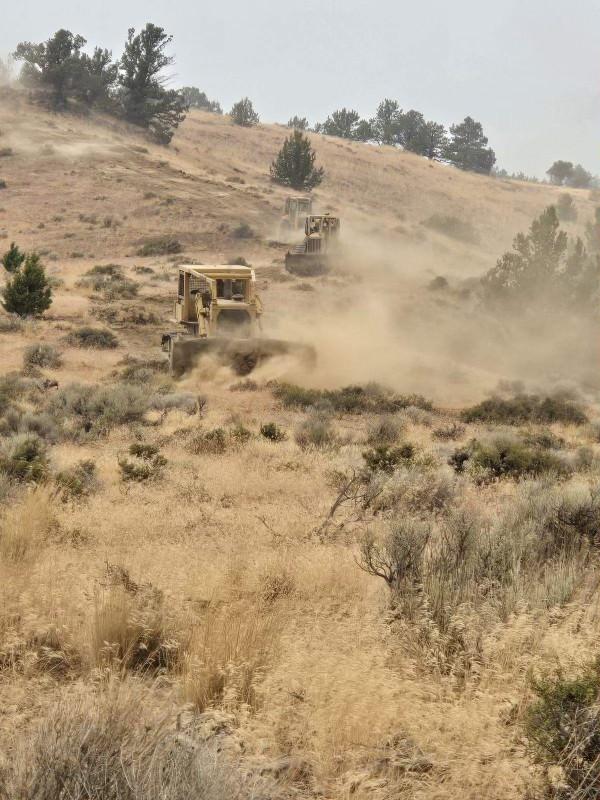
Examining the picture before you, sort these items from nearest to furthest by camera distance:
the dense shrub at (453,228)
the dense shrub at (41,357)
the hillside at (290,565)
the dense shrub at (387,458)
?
the hillside at (290,565) < the dense shrub at (387,458) < the dense shrub at (41,357) < the dense shrub at (453,228)

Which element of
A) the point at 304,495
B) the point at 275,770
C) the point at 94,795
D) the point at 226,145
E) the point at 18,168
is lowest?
the point at 304,495

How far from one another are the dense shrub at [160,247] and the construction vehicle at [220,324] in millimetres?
23634

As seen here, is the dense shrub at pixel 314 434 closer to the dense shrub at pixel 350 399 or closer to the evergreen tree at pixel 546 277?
the dense shrub at pixel 350 399

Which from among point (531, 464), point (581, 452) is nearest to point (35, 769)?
point (531, 464)

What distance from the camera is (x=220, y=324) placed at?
73.6ft

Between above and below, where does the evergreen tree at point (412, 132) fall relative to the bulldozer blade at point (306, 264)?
above

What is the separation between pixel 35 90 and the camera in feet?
246

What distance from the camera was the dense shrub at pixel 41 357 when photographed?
2339cm

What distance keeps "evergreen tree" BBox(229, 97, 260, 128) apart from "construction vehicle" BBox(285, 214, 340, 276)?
66.4 meters

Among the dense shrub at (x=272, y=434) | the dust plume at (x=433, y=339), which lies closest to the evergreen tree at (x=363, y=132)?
the dust plume at (x=433, y=339)

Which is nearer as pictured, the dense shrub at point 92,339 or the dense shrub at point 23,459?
the dense shrub at point 23,459

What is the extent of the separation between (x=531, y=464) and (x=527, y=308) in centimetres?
2053

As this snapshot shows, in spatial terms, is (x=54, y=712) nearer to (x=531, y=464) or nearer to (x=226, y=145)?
(x=531, y=464)

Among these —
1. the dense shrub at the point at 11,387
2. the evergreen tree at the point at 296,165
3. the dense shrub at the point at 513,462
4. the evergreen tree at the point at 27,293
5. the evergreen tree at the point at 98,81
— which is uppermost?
the evergreen tree at the point at 98,81
